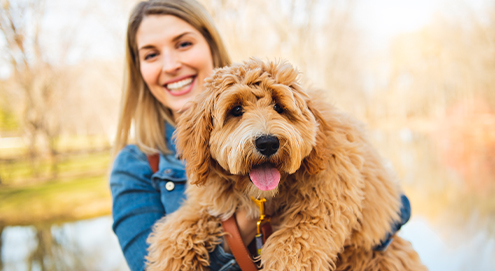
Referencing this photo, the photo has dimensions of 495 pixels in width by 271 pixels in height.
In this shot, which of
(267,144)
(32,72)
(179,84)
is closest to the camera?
(267,144)

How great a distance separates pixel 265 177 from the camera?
1.71 meters

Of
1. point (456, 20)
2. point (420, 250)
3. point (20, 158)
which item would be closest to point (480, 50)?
point (456, 20)

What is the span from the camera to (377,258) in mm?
1979

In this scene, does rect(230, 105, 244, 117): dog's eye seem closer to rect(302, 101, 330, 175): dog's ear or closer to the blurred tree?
rect(302, 101, 330, 175): dog's ear

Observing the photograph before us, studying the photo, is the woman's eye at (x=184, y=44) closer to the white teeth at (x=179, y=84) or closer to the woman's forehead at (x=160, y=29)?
the woman's forehead at (x=160, y=29)

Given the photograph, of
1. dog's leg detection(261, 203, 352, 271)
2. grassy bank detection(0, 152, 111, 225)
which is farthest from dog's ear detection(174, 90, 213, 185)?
grassy bank detection(0, 152, 111, 225)

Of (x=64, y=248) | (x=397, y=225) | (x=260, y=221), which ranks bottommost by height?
(x=64, y=248)

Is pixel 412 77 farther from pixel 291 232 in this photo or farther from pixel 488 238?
pixel 291 232

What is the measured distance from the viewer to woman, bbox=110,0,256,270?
2146mm

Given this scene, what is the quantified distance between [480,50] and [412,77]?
17225 mm

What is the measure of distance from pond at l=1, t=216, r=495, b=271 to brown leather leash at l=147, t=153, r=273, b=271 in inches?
174

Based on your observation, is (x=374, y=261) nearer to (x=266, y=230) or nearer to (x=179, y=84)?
(x=266, y=230)

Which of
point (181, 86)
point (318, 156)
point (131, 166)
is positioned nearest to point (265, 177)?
point (318, 156)

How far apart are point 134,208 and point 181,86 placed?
105 centimetres
